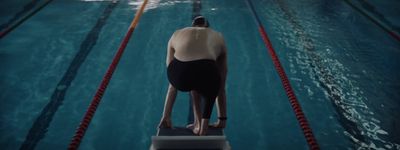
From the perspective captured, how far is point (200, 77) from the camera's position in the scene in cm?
181

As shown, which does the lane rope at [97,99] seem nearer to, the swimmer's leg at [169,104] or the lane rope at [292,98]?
the swimmer's leg at [169,104]

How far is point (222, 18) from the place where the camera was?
17.9 feet

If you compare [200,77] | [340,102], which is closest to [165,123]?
[200,77]

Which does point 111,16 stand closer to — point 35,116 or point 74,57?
point 74,57

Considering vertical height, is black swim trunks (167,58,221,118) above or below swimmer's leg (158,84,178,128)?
above

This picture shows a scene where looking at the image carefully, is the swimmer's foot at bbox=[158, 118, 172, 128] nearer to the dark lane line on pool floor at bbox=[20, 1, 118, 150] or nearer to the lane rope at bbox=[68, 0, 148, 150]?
the lane rope at bbox=[68, 0, 148, 150]

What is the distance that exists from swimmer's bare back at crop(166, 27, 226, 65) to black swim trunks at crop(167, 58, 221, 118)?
0.04m

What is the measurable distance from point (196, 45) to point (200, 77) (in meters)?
0.21

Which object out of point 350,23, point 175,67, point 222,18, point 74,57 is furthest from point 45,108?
point 350,23

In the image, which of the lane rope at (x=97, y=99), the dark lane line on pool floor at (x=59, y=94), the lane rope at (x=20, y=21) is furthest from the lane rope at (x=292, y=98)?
the lane rope at (x=20, y=21)

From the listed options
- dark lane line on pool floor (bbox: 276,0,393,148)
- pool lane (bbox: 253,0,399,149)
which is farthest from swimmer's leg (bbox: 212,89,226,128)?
dark lane line on pool floor (bbox: 276,0,393,148)

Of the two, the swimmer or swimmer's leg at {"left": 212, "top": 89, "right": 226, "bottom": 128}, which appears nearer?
the swimmer

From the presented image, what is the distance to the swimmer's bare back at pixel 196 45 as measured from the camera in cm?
185

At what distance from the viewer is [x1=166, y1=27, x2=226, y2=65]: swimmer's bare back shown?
185cm
